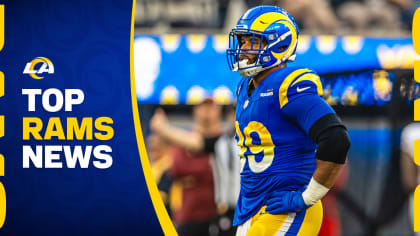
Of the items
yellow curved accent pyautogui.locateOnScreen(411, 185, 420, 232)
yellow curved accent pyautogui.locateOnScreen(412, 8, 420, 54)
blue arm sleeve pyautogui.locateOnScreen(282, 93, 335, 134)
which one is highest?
yellow curved accent pyautogui.locateOnScreen(412, 8, 420, 54)

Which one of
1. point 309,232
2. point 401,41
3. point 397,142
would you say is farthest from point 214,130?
point 401,41

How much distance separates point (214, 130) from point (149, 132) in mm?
2182

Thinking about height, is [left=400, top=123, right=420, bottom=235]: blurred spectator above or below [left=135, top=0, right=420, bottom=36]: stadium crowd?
below

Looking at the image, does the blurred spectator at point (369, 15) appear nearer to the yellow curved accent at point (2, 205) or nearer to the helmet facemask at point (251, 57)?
the yellow curved accent at point (2, 205)

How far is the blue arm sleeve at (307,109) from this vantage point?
318 centimetres

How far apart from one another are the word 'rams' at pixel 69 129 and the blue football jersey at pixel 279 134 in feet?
5.35

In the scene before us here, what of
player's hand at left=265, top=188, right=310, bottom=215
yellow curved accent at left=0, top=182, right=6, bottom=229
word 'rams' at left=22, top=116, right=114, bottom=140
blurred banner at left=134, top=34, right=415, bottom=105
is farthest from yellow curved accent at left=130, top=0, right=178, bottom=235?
blurred banner at left=134, top=34, right=415, bottom=105

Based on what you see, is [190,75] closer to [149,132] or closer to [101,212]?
[149,132]

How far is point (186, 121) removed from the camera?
8.88 m

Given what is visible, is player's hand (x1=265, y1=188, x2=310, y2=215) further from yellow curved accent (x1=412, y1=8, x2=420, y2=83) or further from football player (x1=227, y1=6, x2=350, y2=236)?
yellow curved accent (x1=412, y1=8, x2=420, y2=83)

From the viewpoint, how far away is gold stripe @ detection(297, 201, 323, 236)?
3367 mm

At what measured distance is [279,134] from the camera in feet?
11.0

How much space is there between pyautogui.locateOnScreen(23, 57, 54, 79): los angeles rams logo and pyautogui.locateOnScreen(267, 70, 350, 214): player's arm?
215cm

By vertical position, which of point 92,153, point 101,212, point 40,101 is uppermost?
point 40,101
